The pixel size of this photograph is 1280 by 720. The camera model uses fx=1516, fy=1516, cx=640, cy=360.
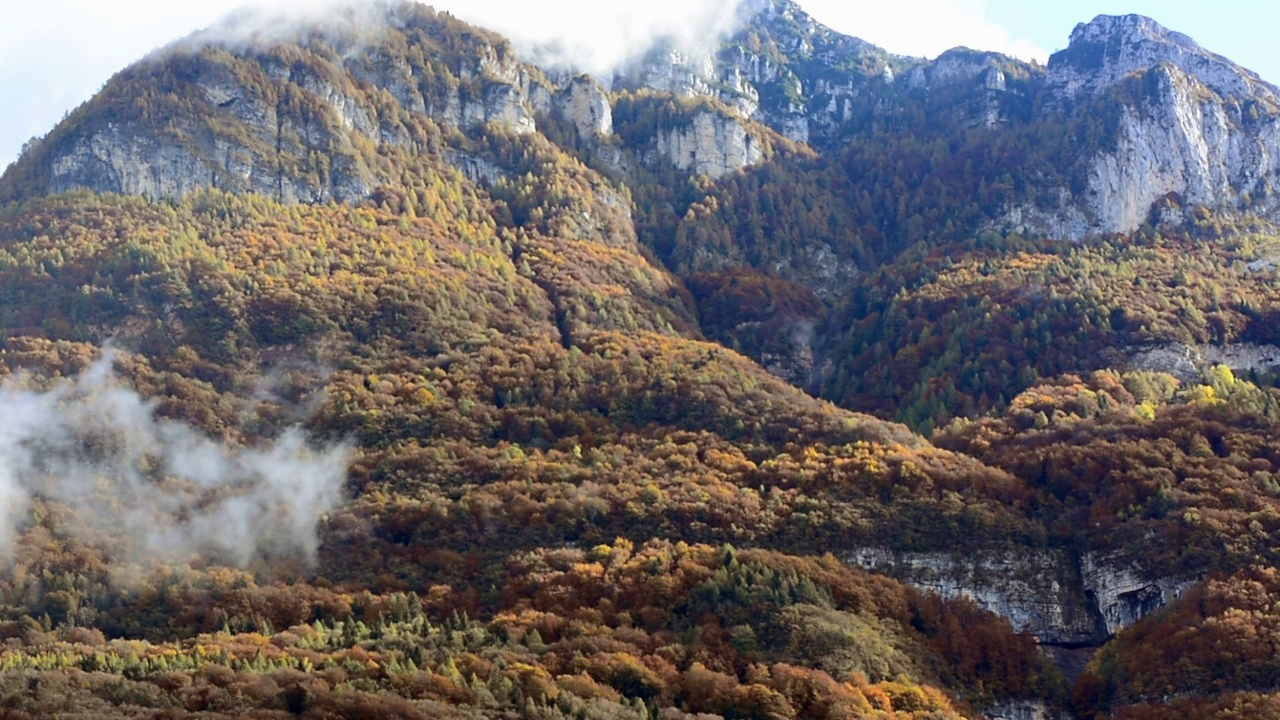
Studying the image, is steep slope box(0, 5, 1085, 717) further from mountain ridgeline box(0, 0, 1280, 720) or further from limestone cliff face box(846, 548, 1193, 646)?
limestone cliff face box(846, 548, 1193, 646)

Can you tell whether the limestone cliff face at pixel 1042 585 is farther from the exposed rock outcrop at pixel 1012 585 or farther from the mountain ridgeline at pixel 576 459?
the mountain ridgeline at pixel 576 459

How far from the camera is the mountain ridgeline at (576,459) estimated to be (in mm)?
103188

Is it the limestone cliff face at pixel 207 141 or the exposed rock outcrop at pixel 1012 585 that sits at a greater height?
the limestone cliff face at pixel 207 141

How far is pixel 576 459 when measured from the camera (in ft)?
449

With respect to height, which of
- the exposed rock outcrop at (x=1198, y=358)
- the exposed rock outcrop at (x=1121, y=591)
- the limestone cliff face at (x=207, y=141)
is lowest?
the exposed rock outcrop at (x=1121, y=591)

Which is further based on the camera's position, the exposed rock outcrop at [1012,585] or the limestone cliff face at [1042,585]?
the exposed rock outcrop at [1012,585]

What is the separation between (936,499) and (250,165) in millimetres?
101478

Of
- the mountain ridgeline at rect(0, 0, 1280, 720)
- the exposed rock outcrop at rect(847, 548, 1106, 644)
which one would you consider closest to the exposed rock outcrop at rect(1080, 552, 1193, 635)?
the mountain ridgeline at rect(0, 0, 1280, 720)

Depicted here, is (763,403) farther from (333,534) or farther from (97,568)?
(97,568)

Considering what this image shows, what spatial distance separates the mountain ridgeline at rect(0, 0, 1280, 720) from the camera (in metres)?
103

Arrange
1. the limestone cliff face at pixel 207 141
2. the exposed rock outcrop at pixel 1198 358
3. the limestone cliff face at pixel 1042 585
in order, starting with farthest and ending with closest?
the limestone cliff face at pixel 207 141 → the exposed rock outcrop at pixel 1198 358 → the limestone cliff face at pixel 1042 585

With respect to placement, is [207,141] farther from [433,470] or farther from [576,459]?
[576,459]

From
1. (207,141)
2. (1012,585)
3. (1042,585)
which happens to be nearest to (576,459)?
(1012,585)

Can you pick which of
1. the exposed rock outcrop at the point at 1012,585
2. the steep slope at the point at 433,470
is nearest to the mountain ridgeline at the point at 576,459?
the exposed rock outcrop at the point at 1012,585
